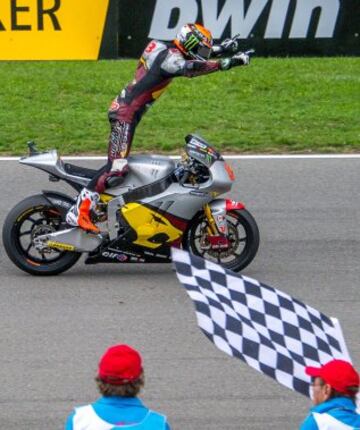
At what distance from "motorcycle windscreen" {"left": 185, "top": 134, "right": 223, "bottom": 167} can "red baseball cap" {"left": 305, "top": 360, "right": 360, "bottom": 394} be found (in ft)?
16.0

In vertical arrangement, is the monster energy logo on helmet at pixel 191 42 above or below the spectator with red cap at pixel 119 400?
above

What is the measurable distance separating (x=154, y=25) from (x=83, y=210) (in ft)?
25.4

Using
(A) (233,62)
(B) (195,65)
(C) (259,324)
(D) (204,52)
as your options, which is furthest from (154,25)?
(C) (259,324)

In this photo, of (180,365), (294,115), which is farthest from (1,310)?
(294,115)

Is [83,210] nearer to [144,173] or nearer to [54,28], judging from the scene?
[144,173]

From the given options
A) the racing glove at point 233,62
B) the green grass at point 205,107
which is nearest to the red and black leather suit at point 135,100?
the racing glove at point 233,62

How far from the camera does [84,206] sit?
9570 mm

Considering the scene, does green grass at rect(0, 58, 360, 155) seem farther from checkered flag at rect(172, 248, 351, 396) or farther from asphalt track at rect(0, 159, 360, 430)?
checkered flag at rect(172, 248, 351, 396)

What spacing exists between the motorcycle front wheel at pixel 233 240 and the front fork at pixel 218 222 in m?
0.04

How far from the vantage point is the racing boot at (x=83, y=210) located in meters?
9.55

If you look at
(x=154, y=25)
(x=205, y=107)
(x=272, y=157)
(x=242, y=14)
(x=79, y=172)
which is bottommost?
(x=205, y=107)

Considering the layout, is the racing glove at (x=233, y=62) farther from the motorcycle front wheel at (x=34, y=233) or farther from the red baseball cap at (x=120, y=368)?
the red baseball cap at (x=120, y=368)

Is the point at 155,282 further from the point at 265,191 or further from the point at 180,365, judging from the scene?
the point at 265,191

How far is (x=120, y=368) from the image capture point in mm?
4664
